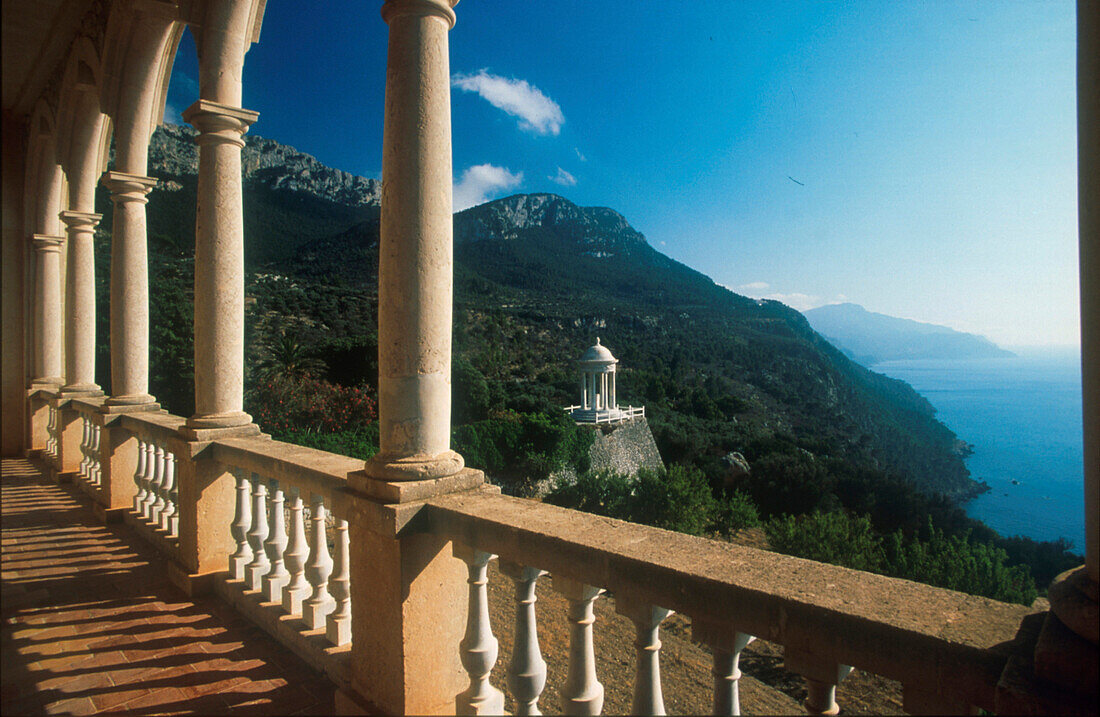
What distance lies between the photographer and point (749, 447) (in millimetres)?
58312

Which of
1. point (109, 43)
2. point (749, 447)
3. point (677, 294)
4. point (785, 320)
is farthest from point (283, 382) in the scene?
point (785, 320)

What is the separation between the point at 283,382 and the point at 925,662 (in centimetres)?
2590

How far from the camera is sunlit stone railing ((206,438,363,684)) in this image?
3.98 m

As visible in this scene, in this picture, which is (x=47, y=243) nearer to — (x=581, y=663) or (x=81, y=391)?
(x=81, y=391)

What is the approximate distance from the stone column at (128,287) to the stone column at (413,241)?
5.78 m

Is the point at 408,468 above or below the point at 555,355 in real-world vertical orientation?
below

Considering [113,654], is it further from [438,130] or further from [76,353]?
[76,353]

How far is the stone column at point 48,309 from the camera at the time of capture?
11289 millimetres

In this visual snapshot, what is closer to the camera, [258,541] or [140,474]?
[258,541]

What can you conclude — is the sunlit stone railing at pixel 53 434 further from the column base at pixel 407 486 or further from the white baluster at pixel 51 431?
the column base at pixel 407 486

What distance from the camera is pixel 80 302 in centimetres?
974

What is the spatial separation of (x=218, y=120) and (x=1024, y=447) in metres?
97.7

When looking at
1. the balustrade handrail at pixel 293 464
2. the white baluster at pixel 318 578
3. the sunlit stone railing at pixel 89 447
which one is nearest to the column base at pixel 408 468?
A: the balustrade handrail at pixel 293 464

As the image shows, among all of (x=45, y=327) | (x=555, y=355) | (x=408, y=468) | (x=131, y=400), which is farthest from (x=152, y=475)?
(x=555, y=355)
